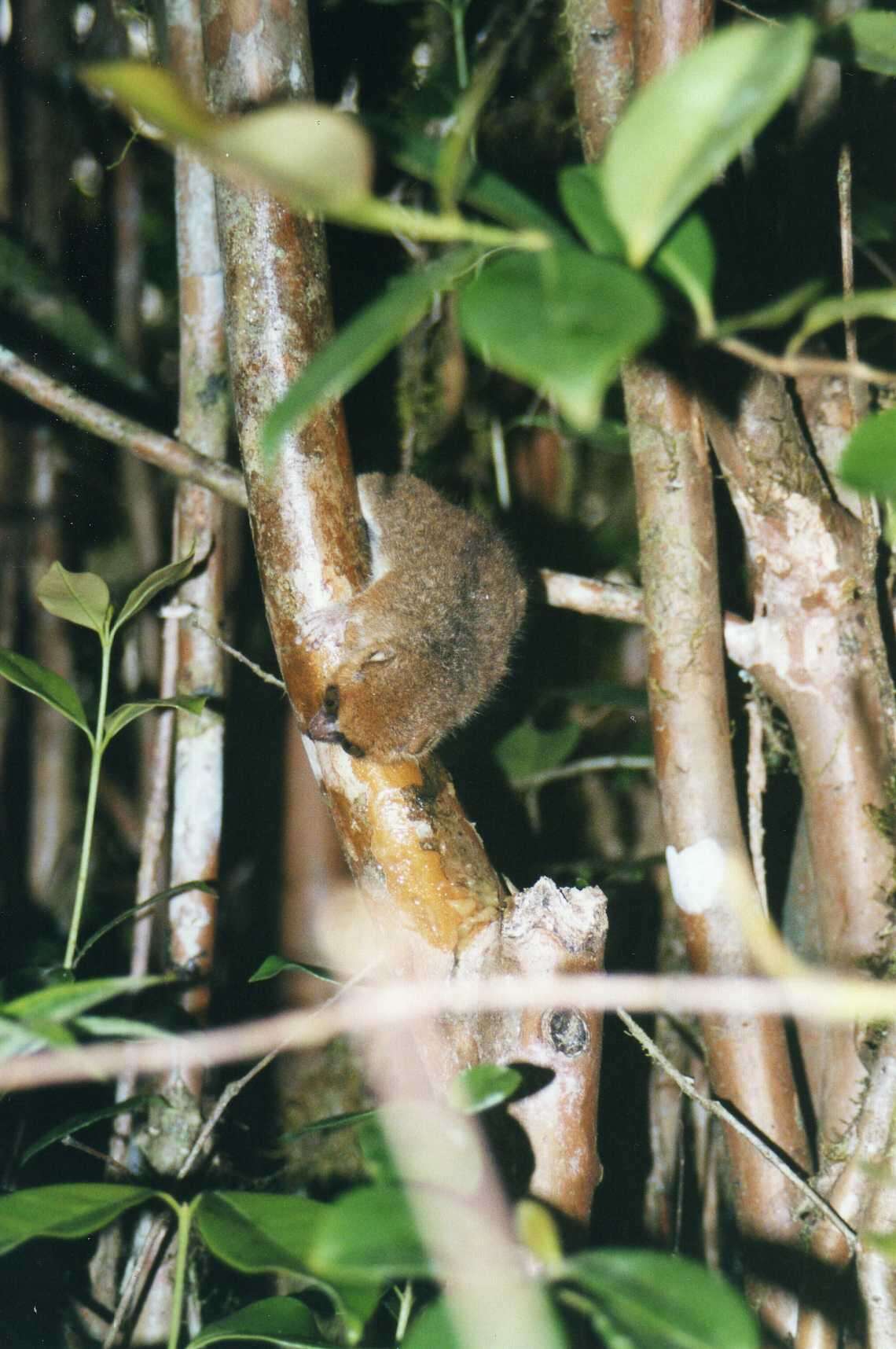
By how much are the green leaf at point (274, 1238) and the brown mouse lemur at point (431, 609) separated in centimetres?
119

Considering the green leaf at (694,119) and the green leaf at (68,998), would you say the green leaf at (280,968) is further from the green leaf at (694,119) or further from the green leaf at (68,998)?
the green leaf at (694,119)

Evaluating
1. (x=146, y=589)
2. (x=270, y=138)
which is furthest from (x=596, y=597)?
(x=270, y=138)

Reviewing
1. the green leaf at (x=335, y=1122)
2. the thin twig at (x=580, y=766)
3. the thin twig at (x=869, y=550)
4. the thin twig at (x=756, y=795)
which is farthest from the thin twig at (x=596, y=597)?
the green leaf at (x=335, y=1122)

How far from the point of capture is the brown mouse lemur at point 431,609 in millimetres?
2529

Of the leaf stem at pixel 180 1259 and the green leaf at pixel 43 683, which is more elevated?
the green leaf at pixel 43 683

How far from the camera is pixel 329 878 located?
4.00 m

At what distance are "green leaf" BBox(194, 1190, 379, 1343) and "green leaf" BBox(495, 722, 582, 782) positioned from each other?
223cm

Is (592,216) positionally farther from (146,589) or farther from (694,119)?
(146,589)

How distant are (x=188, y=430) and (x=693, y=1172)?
8.90ft

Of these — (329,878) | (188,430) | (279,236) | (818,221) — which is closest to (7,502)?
(188,430)

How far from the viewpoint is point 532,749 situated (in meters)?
3.43

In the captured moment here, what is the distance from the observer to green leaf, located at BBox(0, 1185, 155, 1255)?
1.08 metres

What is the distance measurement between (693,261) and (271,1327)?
1.45 meters

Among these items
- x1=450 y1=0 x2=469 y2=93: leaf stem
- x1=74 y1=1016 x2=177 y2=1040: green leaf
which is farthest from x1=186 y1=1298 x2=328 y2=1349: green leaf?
x1=450 y1=0 x2=469 y2=93: leaf stem
